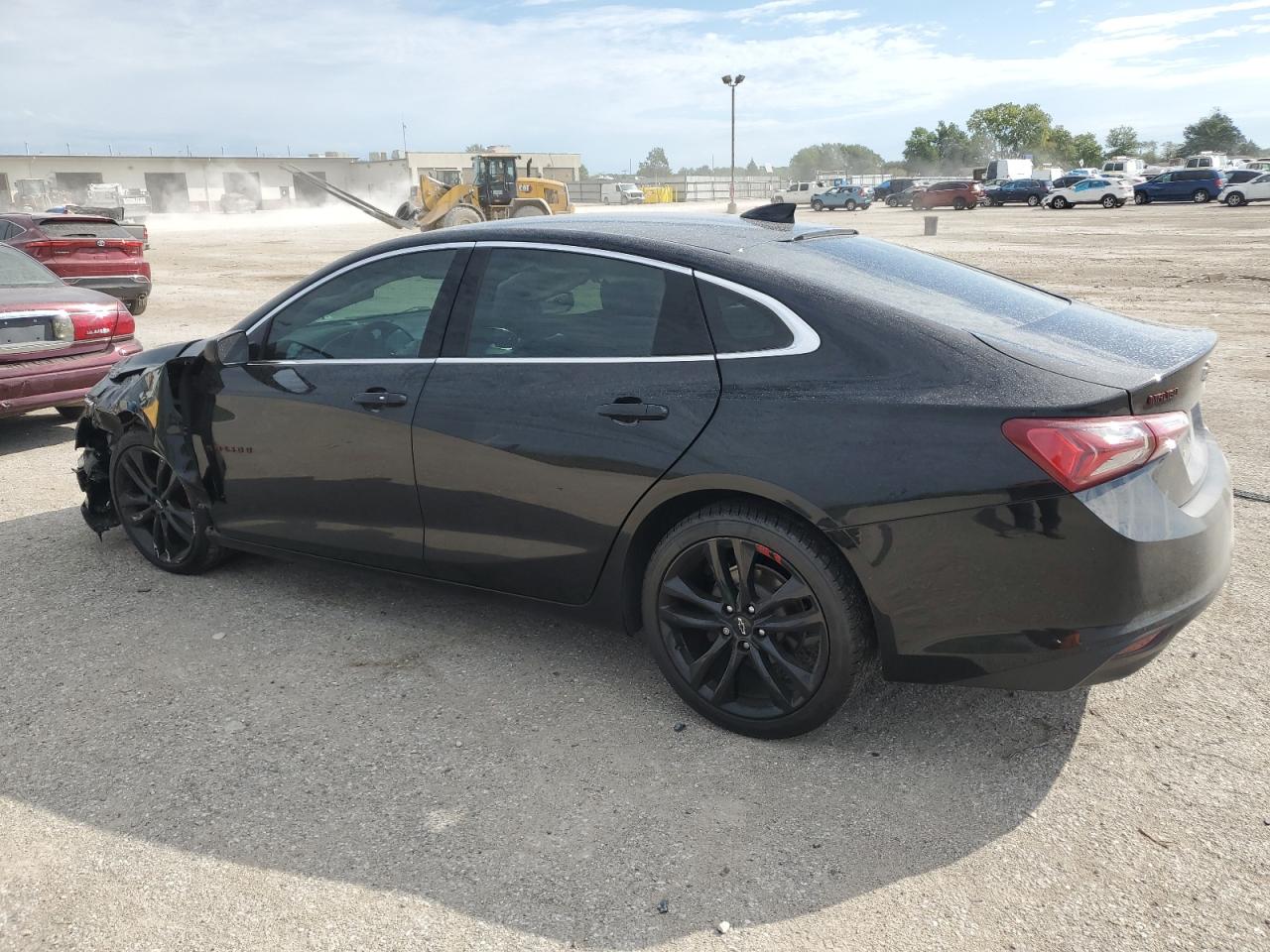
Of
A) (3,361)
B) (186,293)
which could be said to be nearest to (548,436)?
(3,361)

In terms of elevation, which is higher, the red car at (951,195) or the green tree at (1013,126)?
the green tree at (1013,126)

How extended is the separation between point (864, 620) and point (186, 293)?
748 inches

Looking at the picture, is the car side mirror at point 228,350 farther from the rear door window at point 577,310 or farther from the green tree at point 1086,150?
the green tree at point 1086,150

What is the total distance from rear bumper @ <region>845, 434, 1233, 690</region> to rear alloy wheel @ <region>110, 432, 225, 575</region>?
3.17 meters

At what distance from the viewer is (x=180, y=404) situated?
458cm

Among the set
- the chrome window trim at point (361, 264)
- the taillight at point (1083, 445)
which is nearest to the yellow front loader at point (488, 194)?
the chrome window trim at point (361, 264)

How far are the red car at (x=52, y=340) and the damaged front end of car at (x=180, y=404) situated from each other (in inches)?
113

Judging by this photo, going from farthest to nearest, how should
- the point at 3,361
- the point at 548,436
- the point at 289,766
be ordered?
1. the point at 3,361
2. the point at 548,436
3. the point at 289,766

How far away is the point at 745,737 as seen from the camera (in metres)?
3.35

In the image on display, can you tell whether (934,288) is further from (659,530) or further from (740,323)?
(659,530)

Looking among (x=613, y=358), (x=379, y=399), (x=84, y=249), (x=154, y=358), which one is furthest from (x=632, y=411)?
(x=84, y=249)

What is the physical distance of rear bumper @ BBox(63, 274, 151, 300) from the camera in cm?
1522

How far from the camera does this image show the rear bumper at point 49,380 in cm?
725

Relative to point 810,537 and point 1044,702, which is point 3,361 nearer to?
point 810,537
